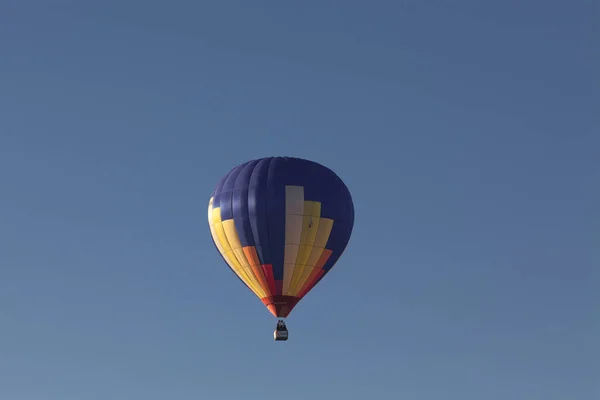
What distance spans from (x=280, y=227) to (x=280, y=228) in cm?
5

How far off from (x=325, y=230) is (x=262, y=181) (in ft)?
12.7

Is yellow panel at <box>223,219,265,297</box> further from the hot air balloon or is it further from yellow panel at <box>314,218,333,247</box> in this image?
yellow panel at <box>314,218,333,247</box>

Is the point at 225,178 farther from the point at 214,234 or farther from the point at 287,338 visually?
the point at 287,338

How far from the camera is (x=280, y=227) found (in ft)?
290

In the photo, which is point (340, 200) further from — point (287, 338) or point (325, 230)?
point (287, 338)

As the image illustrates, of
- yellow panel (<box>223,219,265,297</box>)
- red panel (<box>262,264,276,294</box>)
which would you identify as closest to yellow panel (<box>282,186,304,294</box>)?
red panel (<box>262,264,276,294</box>)

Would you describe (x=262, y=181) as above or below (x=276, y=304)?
above

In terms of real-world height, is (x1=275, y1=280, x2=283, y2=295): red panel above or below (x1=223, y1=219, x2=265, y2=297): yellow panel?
below

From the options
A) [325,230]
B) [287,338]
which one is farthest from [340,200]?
[287,338]

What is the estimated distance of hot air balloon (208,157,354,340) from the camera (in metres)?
88.2

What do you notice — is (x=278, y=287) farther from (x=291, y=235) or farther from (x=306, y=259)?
(x=291, y=235)

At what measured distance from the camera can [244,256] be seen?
8856 cm

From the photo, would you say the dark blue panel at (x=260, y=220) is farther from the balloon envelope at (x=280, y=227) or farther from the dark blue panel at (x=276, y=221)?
the dark blue panel at (x=276, y=221)

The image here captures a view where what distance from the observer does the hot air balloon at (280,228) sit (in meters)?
88.2
